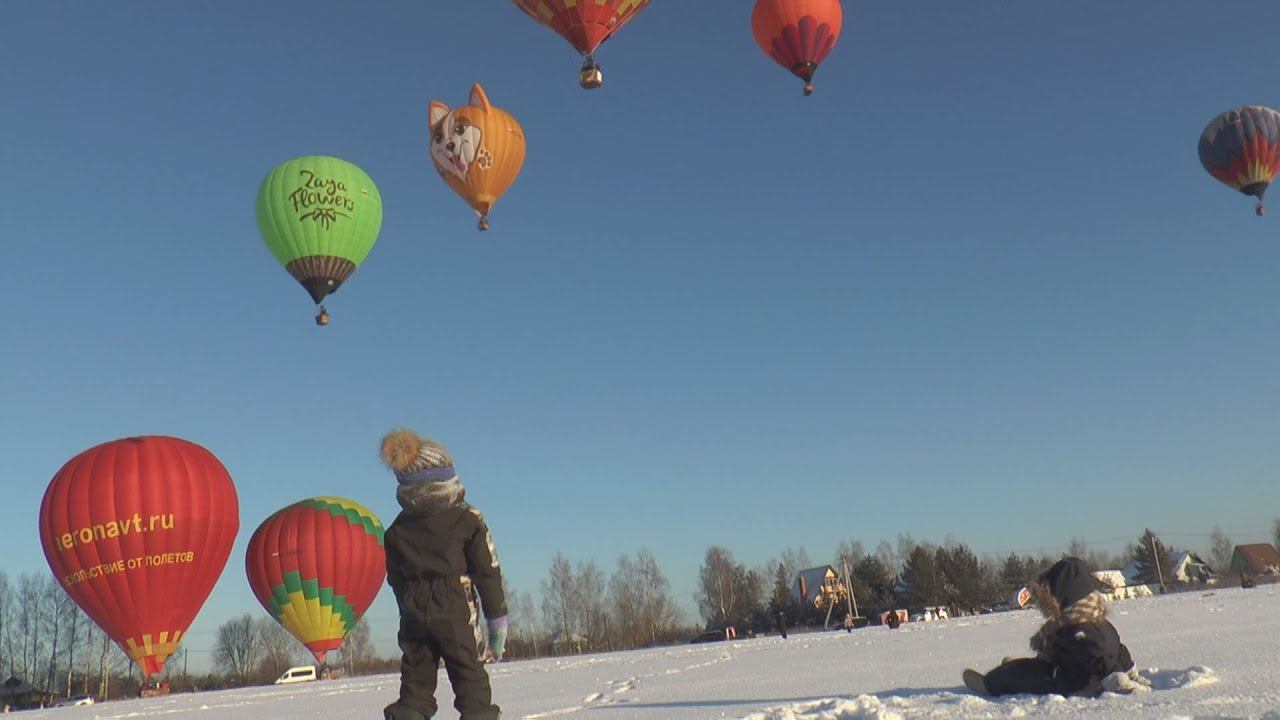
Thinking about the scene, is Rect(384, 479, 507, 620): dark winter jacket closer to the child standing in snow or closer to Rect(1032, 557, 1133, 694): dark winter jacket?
the child standing in snow

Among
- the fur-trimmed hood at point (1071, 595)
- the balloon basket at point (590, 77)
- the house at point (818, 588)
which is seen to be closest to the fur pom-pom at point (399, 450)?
the fur-trimmed hood at point (1071, 595)

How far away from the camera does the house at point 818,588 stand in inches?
2579

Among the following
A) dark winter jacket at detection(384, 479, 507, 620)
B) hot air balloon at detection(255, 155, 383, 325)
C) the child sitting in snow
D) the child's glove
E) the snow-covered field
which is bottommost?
the snow-covered field

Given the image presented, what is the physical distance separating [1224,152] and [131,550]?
131 feet

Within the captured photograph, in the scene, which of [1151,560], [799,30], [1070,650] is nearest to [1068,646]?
[1070,650]

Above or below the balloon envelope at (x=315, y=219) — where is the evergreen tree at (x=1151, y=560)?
below

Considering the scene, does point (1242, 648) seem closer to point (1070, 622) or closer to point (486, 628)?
point (1070, 622)

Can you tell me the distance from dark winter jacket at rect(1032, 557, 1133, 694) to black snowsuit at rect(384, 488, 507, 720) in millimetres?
2891

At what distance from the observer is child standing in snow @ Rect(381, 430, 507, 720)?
15.2 feet

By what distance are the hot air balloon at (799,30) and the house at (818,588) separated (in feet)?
153

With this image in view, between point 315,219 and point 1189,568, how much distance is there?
9045 cm

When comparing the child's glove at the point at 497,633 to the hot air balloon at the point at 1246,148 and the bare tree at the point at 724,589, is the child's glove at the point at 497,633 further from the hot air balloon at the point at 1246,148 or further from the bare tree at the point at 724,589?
the bare tree at the point at 724,589

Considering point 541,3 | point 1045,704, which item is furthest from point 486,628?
point 541,3

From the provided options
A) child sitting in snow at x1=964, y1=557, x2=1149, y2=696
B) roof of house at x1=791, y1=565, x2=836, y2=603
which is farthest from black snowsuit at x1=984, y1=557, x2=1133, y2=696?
roof of house at x1=791, y1=565, x2=836, y2=603
